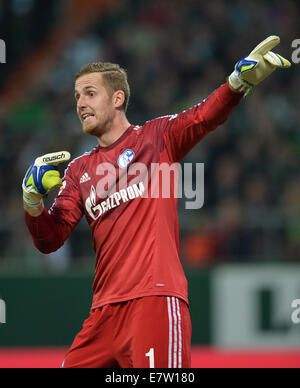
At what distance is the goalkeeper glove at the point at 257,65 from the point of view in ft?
13.3

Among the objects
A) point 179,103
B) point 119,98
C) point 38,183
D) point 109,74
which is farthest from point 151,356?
point 179,103

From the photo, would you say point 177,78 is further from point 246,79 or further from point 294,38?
point 246,79

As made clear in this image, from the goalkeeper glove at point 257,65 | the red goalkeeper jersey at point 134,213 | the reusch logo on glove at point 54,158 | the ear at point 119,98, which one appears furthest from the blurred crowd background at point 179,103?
the goalkeeper glove at point 257,65

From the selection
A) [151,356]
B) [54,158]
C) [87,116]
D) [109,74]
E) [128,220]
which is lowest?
[151,356]

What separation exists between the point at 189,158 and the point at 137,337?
7458 millimetres

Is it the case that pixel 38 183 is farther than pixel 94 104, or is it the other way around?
pixel 94 104

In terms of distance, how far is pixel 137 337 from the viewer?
4.06 metres

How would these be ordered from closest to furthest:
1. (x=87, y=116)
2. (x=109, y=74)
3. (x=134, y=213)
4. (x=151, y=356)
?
(x=151, y=356) → (x=134, y=213) → (x=87, y=116) → (x=109, y=74)

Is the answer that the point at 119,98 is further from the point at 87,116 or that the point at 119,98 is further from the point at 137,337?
the point at 137,337

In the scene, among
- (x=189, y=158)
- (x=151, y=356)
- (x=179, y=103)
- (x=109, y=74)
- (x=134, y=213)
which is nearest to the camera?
(x=151, y=356)

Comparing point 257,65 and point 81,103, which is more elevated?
point 257,65

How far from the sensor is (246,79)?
4098 mm
